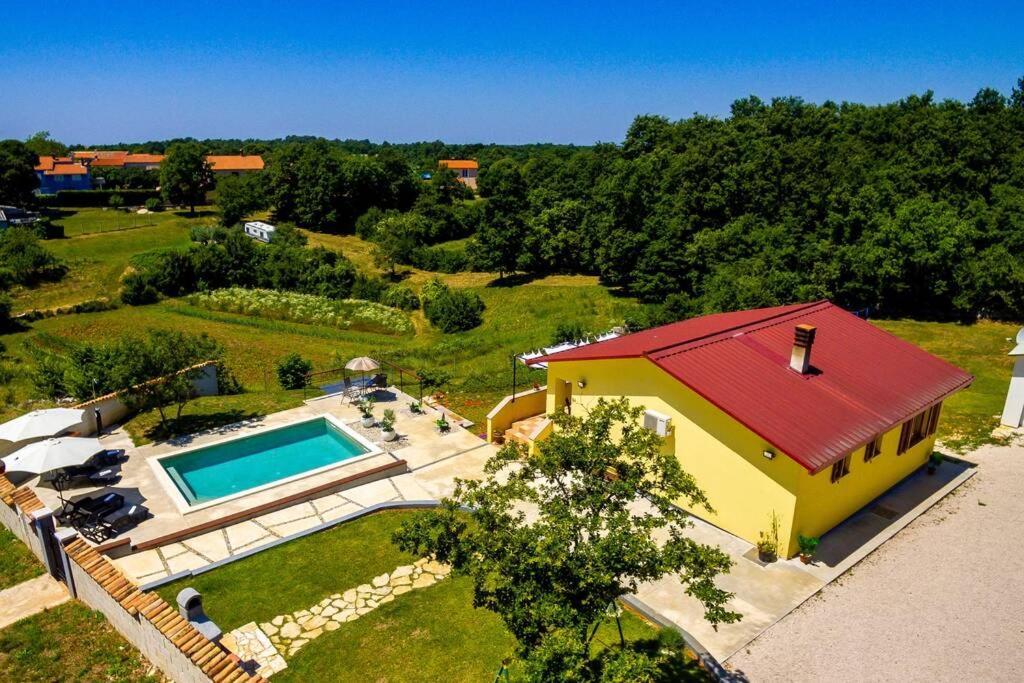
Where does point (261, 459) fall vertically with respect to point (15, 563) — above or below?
below

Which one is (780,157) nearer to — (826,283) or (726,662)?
(826,283)

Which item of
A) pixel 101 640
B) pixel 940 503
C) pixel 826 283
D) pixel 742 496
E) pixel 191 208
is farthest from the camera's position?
pixel 191 208

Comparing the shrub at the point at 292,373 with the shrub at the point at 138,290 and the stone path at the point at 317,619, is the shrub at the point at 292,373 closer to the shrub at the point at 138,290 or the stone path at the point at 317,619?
the stone path at the point at 317,619

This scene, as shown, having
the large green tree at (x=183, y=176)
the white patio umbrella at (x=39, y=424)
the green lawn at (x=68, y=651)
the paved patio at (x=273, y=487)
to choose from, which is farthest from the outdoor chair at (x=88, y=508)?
the large green tree at (x=183, y=176)

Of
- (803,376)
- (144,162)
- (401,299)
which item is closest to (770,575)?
(803,376)

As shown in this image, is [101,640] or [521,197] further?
[521,197]

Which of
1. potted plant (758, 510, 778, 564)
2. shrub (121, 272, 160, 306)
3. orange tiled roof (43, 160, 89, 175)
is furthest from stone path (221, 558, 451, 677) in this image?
orange tiled roof (43, 160, 89, 175)

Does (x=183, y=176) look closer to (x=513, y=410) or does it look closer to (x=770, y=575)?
(x=513, y=410)

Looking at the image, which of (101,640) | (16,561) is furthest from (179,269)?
(101,640)
